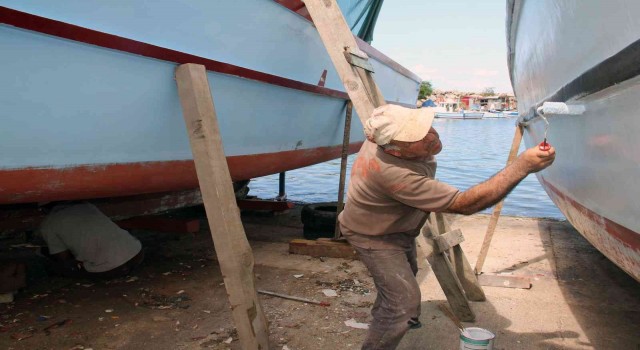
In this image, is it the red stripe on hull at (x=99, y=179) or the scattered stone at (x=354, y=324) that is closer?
the red stripe on hull at (x=99, y=179)

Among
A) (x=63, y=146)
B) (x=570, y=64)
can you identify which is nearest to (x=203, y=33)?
(x=63, y=146)

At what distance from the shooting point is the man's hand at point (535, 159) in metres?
2.03

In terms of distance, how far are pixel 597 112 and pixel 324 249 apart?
2.85 metres

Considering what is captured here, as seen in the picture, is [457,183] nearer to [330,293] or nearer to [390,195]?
[330,293]

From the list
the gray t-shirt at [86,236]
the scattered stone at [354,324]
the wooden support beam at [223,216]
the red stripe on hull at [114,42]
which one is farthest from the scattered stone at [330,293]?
the red stripe on hull at [114,42]

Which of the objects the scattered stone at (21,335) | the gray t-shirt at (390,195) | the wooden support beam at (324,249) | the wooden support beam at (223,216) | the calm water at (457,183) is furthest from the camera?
the calm water at (457,183)

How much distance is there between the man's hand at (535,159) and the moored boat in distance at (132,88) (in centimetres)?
199

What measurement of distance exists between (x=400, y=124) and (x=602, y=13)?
0.85m

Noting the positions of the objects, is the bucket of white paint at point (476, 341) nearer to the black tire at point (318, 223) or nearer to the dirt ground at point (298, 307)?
the dirt ground at point (298, 307)

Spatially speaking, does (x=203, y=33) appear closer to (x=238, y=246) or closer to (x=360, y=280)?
(x=238, y=246)

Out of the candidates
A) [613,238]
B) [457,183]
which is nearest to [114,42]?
[613,238]

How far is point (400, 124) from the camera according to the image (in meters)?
2.29

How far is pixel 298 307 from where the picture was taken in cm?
347

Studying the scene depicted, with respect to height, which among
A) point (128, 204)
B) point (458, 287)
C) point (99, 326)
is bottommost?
point (99, 326)
